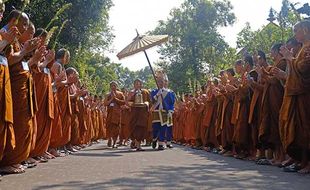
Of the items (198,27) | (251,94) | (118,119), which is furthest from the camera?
(198,27)

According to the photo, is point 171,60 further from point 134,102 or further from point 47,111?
point 47,111

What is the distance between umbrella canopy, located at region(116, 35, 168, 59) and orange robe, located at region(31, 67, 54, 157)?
18.7 feet

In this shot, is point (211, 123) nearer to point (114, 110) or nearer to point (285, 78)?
point (114, 110)

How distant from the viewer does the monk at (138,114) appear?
534 inches

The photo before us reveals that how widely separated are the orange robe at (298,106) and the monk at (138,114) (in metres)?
6.76

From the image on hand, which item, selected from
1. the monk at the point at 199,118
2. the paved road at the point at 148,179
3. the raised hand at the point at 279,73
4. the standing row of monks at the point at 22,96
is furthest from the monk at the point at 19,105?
the monk at the point at 199,118

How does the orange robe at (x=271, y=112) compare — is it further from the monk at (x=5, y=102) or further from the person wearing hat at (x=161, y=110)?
the person wearing hat at (x=161, y=110)

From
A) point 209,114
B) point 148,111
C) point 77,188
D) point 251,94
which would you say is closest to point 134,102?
point 148,111

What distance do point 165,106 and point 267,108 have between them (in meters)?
5.81

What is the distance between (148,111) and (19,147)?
7.97 metres

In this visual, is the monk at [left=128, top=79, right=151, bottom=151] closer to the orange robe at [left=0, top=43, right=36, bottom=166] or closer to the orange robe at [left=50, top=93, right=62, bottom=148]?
the orange robe at [left=50, top=93, right=62, bottom=148]

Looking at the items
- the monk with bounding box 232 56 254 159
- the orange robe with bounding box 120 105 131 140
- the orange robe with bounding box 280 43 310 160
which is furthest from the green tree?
the orange robe with bounding box 280 43 310 160

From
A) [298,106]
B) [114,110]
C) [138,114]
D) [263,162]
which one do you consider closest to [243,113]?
[263,162]

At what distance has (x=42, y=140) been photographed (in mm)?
7730
